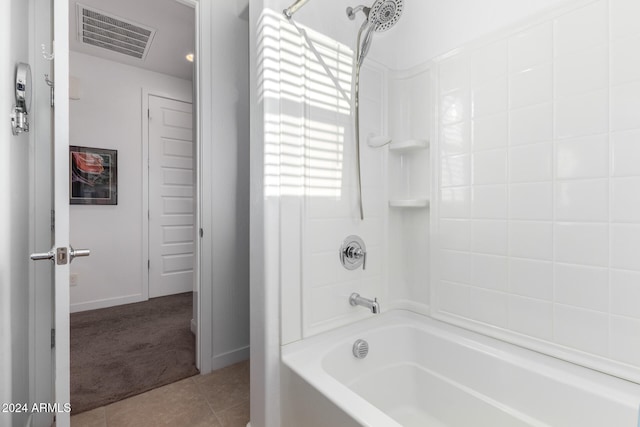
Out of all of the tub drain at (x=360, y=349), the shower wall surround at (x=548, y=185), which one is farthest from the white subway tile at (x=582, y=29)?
the tub drain at (x=360, y=349)

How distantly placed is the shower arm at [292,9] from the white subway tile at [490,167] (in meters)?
1.00

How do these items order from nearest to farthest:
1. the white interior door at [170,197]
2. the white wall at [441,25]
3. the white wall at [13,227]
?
the white wall at [13,227] < the white wall at [441,25] < the white interior door at [170,197]

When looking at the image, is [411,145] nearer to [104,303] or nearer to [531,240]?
[531,240]

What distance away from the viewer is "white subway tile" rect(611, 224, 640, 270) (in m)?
1.00

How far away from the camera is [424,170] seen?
163 cm

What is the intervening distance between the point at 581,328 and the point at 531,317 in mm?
157

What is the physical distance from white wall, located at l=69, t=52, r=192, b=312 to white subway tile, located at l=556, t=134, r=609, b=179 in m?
3.73

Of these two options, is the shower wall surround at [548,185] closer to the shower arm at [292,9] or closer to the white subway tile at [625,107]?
the white subway tile at [625,107]

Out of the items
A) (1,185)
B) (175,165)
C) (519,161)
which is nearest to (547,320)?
(519,161)

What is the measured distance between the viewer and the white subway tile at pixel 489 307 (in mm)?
1312

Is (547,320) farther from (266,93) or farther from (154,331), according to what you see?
(154,331)

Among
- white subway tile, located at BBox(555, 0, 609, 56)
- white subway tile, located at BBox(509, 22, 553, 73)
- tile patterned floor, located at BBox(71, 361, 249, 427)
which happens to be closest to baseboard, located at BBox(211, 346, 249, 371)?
tile patterned floor, located at BBox(71, 361, 249, 427)

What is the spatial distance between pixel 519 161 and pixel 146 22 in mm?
3061

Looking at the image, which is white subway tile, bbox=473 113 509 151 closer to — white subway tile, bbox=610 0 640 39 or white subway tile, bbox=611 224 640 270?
white subway tile, bbox=610 0 640 39
